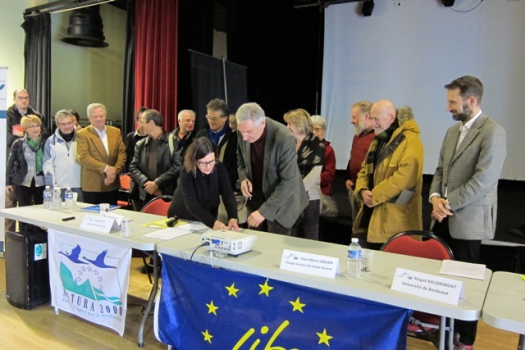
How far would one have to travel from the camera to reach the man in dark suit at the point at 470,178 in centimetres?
209

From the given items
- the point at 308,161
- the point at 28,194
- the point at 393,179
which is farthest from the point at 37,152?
the point at 393,179

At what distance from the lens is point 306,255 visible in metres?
1.67

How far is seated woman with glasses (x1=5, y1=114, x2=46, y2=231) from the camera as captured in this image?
379 centimetres

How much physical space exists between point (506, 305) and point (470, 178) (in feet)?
3.15

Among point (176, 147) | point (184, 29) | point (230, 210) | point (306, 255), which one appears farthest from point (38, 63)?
point (306, 255)

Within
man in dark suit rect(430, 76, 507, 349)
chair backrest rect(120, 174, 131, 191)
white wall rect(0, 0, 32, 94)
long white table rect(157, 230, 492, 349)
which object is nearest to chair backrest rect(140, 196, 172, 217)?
long white table rect(157, 230, 492, 349)

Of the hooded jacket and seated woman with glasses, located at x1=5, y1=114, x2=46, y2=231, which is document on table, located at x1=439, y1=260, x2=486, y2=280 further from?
seated woman with glasses, located at x1=5, y1=114, x2=46, y2=231

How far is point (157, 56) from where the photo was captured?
511 centimetres

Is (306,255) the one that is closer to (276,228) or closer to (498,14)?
(276,228)

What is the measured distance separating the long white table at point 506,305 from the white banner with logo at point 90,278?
1662 millimetres

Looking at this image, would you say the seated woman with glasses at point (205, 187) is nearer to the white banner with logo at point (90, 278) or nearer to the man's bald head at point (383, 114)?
the white banner with logo at point (90, 278)

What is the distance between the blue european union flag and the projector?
94mm

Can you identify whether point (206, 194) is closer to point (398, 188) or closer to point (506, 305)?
point (398, 188)

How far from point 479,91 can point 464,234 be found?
75 centimetres
